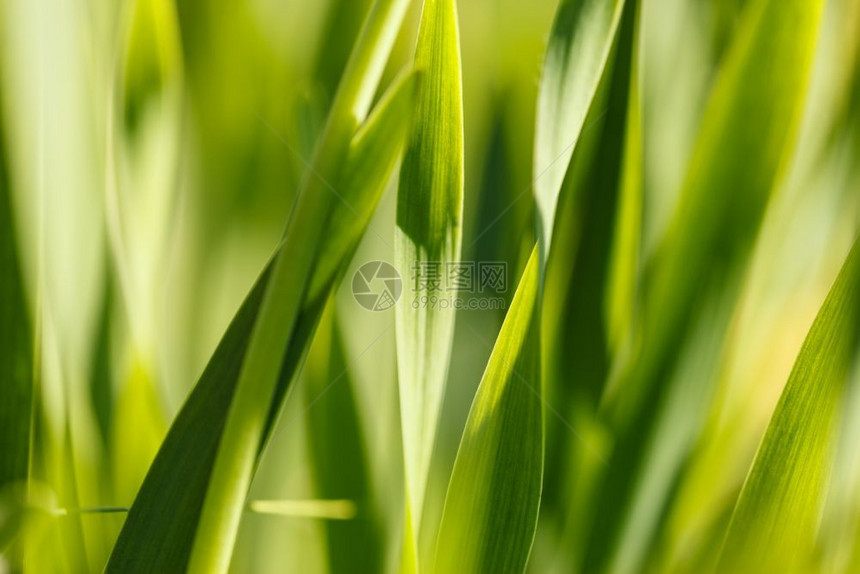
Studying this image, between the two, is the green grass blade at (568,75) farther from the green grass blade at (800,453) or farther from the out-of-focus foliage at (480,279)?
the green grass blade at (800,453)

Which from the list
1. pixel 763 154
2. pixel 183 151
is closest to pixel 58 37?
pixel 183 151

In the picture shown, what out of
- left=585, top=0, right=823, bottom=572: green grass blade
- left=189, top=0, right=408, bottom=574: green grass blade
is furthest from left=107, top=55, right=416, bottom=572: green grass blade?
left=585, top=0, right=823, bottom=572: green grass blade

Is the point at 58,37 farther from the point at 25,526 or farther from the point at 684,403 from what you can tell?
the point at 684,403

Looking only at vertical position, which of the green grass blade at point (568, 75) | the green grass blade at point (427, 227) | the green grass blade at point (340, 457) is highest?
the green grass blade at point (568, 75)

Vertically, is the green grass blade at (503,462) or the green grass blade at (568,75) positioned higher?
the green grass blade at (568,75)

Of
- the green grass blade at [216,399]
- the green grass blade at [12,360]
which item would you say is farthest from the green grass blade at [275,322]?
the green grass blade at [12,360]

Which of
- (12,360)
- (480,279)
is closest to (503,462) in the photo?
(480,279)

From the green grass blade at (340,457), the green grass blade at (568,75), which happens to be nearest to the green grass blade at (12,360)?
the green grass blade at (340,457)

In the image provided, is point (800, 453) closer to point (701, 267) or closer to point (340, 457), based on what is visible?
point (701, 267)
